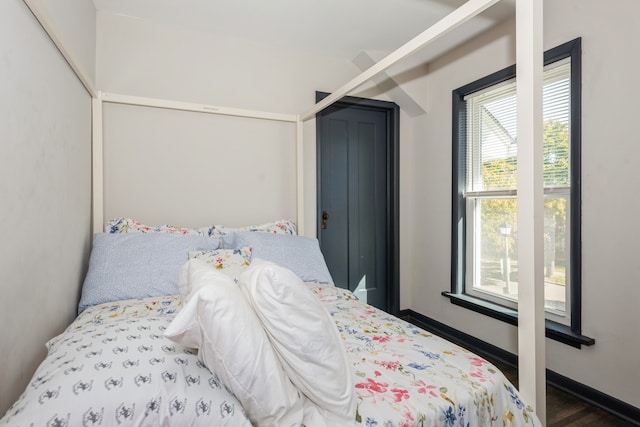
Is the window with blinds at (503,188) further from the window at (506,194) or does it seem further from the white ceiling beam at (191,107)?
the white ceiling beam at (191,107)

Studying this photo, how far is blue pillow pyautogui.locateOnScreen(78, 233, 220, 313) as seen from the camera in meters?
1.74

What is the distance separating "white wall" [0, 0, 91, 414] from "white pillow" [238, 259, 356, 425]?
0.87 m

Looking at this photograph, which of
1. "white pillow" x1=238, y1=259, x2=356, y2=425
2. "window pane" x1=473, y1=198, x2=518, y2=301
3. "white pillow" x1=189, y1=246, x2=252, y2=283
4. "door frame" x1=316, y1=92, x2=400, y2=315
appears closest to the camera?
"white pillow" x1=238, y1=259, x2=356, y2=425

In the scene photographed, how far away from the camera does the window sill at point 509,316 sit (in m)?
1.93

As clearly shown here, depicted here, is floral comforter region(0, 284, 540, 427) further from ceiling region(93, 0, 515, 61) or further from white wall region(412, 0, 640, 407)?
ceiling region(93, 0, 515, 61)

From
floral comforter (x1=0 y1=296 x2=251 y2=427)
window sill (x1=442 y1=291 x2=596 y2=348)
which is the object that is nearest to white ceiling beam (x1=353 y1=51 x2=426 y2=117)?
window sill (x1=442 y1=291 x2=596 y2=348)

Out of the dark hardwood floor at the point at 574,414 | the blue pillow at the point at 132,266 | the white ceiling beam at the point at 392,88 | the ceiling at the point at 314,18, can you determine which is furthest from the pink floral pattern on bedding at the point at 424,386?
the white ceiling beam at the point at 392,88

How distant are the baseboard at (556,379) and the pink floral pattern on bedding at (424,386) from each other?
1.08 metres

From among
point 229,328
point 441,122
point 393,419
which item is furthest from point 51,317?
point 441,122

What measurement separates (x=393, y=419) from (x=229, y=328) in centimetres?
49

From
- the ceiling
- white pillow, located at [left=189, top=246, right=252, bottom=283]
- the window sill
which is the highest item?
the ceiling

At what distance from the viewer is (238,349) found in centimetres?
78

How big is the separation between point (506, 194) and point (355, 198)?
1.19 m

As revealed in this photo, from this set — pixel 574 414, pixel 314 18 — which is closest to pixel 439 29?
pixel 314 18
